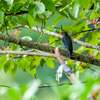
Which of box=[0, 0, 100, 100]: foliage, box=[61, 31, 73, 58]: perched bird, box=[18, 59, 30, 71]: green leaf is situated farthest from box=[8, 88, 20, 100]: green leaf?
box=[61, 31, 73, 58]: perched bird

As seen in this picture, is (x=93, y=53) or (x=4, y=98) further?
(x=93, y=53)

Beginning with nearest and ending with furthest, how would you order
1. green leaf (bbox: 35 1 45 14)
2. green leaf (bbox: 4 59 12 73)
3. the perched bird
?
1. green leaf (bbox: 35 1 45 14)
2. green leaf (bbox: 4 59 12 73)
3. the perched bird

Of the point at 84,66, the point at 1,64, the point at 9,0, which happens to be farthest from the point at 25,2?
the point at 84,66

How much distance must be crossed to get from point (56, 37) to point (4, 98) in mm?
1202

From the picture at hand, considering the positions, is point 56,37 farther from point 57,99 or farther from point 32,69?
point 57,99

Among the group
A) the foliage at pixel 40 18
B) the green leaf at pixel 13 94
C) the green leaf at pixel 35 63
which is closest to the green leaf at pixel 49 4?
the foliage at pixel 40 18

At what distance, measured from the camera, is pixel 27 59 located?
45.6 inches

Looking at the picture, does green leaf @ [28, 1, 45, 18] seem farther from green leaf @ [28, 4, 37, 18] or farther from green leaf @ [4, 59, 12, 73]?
green leaf @ [4, 59, 12, 73]

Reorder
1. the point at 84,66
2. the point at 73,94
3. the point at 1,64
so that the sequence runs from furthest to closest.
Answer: the point at 84,66 < the point at 1,64 < the point at 73,94

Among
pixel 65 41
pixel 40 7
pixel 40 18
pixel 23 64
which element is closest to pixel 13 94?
pixel 40 7

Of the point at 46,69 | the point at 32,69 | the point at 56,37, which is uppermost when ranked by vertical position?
the point at 56,37

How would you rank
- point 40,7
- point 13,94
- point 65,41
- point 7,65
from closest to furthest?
point 13,94
point 40,7
point 7,65
point 65,41

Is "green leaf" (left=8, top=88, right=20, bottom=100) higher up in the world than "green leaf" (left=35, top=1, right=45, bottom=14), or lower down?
lower down

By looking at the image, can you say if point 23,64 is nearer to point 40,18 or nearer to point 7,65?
point 7,65
